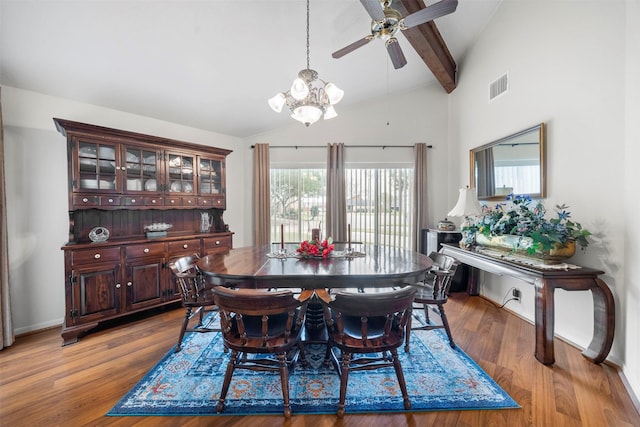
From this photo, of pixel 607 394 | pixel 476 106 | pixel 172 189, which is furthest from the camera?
pixel 476 106

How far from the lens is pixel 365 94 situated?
4465 mm

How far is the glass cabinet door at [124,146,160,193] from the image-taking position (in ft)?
9.95

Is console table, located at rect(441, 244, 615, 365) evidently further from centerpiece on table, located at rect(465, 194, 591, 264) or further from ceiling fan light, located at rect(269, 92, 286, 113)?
ceiling fan light, located at rect(269, 92, 286, 113)

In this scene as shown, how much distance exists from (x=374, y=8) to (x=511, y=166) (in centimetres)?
250

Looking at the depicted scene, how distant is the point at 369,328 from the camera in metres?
1.82

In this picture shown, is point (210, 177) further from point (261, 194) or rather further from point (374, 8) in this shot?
point (374, 8)

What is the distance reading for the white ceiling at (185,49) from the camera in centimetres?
211

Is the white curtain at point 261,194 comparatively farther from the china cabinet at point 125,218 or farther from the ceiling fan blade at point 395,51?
the ceiling fan blade at point 395,51

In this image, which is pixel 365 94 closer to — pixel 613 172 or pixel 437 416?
pixel 613 172

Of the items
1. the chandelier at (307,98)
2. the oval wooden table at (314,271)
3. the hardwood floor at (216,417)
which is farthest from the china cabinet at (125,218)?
the chandelier at (307,98)

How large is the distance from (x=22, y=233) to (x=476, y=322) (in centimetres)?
488

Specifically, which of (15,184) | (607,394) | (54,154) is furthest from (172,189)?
(607,394)

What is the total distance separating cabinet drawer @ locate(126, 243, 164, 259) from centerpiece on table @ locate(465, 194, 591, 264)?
3.67 meters

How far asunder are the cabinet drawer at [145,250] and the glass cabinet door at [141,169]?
0.66 metres
